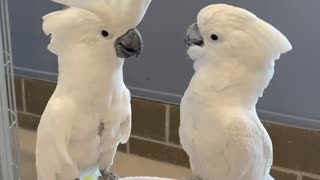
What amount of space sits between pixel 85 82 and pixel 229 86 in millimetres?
225

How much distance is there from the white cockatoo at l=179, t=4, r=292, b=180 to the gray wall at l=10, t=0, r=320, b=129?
442 millimetres

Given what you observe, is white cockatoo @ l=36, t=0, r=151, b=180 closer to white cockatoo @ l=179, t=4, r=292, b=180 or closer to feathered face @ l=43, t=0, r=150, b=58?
feathered face @ l=43, t=0, r=150, b=58

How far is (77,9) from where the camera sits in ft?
2.62

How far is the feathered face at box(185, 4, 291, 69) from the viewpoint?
0.80m

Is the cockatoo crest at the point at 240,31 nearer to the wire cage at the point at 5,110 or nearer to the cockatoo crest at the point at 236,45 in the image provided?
the cockatoo crest at the point at 236,45

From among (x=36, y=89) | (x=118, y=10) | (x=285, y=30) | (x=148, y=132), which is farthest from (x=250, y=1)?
(x=36, y=89)

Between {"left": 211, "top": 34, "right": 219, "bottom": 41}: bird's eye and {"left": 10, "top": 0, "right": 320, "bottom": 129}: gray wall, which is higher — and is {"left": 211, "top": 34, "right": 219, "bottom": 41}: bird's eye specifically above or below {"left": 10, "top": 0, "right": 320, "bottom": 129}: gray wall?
above

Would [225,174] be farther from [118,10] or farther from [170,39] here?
[170,39]

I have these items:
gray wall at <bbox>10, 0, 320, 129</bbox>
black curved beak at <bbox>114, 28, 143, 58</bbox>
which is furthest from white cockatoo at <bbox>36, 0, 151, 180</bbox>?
gray wall at <bbox>10, 0, 320, 129</bbox>

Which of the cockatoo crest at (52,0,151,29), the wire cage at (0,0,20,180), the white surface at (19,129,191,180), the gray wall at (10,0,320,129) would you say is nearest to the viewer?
the cockatoo crest at (52,0,151,29)

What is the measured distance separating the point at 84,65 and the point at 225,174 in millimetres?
288

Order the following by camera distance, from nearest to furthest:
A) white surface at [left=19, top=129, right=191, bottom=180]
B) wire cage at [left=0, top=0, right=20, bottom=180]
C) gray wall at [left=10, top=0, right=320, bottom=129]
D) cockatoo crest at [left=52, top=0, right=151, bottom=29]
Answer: cockatoo crest at [left=52, top=0, right=151, bottom=29] < wire cage at [left=0, top=0, right=20, bottom=180] < gray wall at [left=10, top=0, right=320, bottom=129] < white surface at [left=19, top=129, right=191, bottom=180]

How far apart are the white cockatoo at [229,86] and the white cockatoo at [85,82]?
11 cm

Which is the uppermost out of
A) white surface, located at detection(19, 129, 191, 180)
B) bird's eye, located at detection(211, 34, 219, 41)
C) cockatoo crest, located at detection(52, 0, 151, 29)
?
cockatoo crest, located at detection(52, 0, 151, 29)
